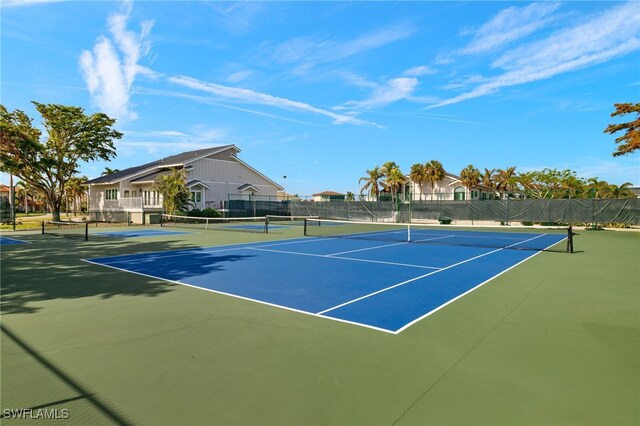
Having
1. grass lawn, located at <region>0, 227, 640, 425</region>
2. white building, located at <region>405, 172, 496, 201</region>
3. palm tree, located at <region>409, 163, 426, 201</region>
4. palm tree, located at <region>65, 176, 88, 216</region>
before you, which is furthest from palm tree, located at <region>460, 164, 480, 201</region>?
palm tree, located at <region>65, 176, 88, 216</region>

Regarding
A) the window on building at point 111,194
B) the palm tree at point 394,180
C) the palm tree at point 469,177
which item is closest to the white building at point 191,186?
the window on building at point 111,194

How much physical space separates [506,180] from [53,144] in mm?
66719

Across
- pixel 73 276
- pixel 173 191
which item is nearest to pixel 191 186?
pixel 173 191

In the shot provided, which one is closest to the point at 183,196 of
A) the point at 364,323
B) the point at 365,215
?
→ the point at 365,215

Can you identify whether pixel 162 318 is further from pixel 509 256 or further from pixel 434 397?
pixel 509 256

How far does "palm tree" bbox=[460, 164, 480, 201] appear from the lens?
5428cm

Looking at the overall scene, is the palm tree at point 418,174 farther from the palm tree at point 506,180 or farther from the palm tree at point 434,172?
the palm tree at point 506,180

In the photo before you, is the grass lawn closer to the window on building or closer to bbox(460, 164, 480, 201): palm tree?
the window on building

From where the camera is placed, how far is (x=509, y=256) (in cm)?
1305

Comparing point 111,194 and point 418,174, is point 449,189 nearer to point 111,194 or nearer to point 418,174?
point 418,174

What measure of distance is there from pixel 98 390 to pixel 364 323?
11.0ft

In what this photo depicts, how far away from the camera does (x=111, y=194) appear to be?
42750 mm

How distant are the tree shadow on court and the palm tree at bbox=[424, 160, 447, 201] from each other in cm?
4606

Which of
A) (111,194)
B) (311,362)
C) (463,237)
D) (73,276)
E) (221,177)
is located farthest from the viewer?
(221,177)
